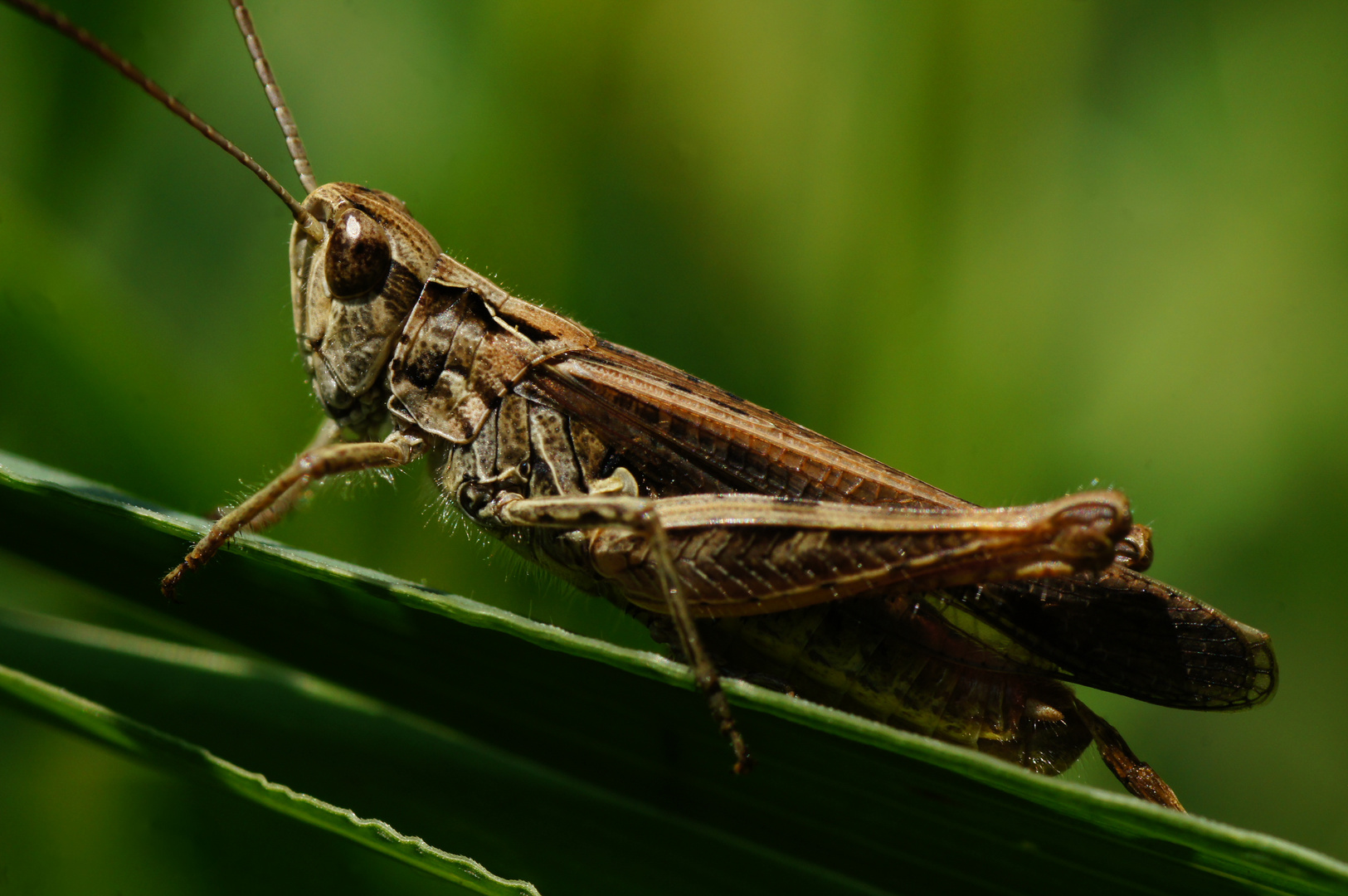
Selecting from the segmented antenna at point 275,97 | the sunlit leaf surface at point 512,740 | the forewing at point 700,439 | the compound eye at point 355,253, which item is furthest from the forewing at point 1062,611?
the segmented antenna at point 275,97

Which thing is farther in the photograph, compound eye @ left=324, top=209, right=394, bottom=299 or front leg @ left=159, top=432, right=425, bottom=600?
compound eye @ left=324, top=209, right=394, bottom=299

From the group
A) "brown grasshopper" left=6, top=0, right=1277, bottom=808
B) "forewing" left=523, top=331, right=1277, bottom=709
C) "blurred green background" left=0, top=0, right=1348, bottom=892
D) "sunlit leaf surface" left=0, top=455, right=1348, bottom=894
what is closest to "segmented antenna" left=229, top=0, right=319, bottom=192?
"brown grasshopper" left=6, top=0, right=1277, bottom=808

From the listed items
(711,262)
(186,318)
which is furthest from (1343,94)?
(186,318)

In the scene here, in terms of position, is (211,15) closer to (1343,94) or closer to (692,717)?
(692,717)

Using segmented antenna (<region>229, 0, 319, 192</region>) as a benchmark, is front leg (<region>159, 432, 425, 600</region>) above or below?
below

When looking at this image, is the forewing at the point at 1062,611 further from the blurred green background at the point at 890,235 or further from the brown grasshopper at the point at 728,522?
the blurred green background at the point at 890,235

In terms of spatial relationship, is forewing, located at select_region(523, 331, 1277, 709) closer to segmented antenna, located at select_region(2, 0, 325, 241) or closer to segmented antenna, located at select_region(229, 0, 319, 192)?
segmented antenna, located at select_region(2, 0, 325, 241)
